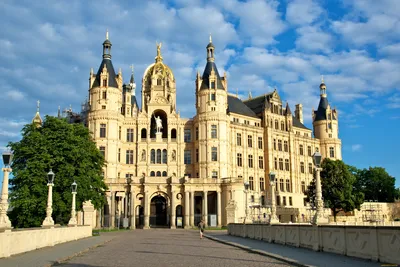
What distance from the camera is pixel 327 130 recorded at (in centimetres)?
9925

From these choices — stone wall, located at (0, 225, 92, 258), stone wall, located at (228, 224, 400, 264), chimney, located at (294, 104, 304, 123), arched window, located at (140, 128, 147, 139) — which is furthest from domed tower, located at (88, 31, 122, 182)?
stone wall, located at (228, 224, 400, 264)

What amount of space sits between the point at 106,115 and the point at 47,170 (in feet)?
107

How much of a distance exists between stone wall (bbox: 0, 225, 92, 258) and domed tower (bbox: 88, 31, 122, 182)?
4028 centimetres

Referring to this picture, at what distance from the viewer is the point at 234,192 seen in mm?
69188

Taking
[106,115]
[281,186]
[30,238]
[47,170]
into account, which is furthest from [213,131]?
[30,238]

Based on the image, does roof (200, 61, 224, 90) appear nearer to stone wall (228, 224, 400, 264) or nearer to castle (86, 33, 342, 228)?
castle (86, 33, 342, 228)

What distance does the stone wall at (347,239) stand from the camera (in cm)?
1511

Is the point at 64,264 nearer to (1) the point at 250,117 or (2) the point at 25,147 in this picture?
(2) the point at 25,147

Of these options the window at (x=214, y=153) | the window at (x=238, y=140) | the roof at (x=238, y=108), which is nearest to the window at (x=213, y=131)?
the window at (x=214, y=153)

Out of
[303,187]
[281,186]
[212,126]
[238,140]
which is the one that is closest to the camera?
[212,126]

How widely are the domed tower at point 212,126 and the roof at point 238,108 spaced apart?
7699 mm

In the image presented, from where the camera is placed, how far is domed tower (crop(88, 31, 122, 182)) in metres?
75.6

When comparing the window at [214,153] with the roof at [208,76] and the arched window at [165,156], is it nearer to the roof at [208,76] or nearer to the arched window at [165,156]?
the arched window at [165,156]

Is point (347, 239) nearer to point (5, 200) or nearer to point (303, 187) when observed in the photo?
point (5, 200)
